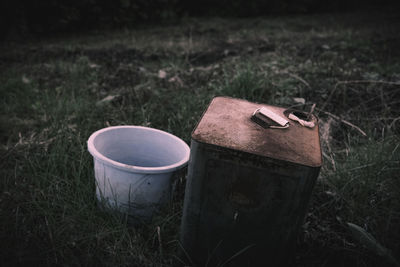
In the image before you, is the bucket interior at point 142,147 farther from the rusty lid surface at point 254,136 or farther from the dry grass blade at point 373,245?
the dry grass blade at point 373,245

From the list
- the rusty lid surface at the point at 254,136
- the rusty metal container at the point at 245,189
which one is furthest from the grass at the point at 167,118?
the rusty lid surface at the point at 254,136

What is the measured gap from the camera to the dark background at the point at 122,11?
182 inches

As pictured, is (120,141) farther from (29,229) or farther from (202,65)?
(202,65)

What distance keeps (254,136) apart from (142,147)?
0.96m

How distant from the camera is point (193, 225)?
130cm

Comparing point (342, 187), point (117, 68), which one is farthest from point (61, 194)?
point (117, 68)

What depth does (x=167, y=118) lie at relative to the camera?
98.7 inches

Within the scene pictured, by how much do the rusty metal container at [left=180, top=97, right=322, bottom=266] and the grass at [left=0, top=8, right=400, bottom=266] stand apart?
29cm

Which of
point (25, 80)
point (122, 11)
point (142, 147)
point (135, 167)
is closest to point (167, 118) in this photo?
point (142, 147)

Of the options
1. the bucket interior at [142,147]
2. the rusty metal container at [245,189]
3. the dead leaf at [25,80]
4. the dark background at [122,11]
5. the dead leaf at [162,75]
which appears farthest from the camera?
the dark background at [122,11]

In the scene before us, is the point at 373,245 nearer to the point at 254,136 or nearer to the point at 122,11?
the point at 254,136

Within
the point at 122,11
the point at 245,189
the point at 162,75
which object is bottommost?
the point at 162,75

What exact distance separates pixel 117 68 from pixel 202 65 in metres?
0.99

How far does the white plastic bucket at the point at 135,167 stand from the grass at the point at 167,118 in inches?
3.8
